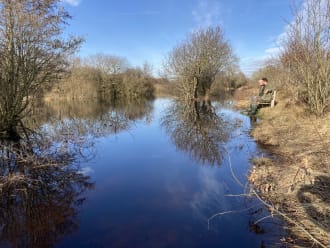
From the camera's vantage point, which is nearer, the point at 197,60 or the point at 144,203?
the point at 144,203

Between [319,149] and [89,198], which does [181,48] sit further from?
[89,198]

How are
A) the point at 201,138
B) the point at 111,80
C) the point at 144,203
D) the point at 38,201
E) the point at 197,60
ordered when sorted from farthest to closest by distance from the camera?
1. the point at 111,80
2. the point at 197,60
3. the point at 201,138
4. the point at 144,203
5. the point at 38,201

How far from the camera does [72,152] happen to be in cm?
743

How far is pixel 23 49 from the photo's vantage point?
30.6ft

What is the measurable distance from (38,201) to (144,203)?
6.50 feet

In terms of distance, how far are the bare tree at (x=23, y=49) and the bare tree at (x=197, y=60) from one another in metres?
14.5

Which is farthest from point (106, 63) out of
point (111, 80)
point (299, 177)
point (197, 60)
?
point (299, 177)

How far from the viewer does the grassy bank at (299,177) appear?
2961 mm

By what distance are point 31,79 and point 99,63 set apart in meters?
29.9

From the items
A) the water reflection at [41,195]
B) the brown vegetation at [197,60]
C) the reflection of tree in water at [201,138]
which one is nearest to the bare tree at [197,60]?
the brown vegetation at [197,60]

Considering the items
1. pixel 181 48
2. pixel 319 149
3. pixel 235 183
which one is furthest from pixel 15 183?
pixel 181 48

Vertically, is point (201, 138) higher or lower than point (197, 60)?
lower

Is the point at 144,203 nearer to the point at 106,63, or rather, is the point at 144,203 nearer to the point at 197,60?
the point at 197,60

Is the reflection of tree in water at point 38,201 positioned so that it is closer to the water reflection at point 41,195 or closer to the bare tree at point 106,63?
the water reflection at point 41,195
